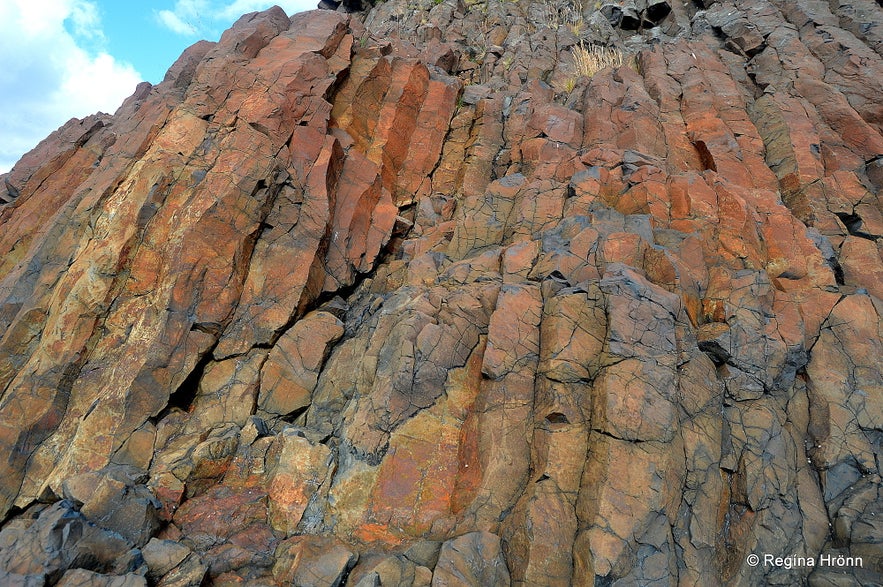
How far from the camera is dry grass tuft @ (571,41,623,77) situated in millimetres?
21312

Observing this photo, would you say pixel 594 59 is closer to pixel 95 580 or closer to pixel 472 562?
pixel 472 562

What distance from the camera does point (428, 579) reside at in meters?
6.81

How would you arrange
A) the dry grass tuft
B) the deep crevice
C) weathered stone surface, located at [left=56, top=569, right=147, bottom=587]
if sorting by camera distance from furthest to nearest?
the dry grass tuft, the deep crevice, weathered stone surface, located at [left=56, top=569, right=147, bottom=587]

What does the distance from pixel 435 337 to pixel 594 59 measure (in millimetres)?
18273

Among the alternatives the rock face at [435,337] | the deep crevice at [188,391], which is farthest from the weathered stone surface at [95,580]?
the deep crevice at [188,391]

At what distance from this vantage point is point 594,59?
21781 millimetres

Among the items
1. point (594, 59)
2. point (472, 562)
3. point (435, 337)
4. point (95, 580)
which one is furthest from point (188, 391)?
point (594, 59)

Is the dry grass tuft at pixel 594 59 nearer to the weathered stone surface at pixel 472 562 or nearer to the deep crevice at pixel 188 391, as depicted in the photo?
the deep crevice at pixel 188 391

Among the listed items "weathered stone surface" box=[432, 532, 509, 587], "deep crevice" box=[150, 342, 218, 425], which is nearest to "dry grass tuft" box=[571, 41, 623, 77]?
"deep crevice" box=[150, 342, 218, 425]

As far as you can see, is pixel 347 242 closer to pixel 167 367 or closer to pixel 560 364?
pixel 167 367

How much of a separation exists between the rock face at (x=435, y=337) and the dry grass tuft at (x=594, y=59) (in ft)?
17.4

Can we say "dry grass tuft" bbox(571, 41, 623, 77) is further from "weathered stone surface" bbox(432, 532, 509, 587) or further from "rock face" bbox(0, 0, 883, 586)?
"weathered stone surface" bbox(432, 532, 509, 587)

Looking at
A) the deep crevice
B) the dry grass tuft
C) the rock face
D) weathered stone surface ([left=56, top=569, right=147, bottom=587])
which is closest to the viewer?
weathered stone surface ([left=56, top=569, right=147, bottom=587])

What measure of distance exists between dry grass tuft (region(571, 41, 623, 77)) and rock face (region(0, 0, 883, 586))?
17.4 feet
